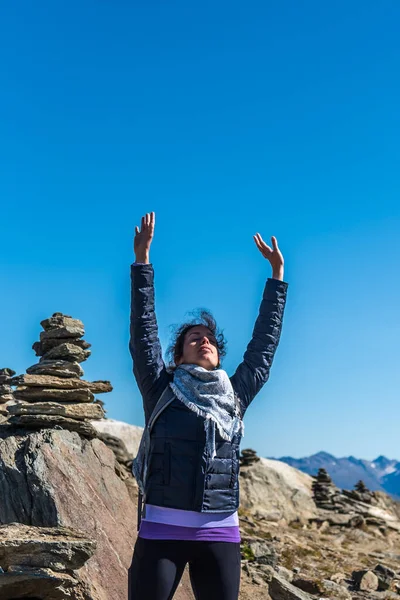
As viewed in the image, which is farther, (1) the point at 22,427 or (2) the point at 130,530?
(1) the point at 22,427

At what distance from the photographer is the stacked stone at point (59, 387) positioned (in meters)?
10.7

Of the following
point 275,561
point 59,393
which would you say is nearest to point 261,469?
point 275,561

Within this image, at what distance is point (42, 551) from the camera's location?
21.1 ft

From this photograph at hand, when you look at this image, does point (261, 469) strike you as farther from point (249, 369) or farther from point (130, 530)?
point (249, 369)

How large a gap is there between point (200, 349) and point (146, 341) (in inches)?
19.1

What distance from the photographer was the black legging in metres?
4.73

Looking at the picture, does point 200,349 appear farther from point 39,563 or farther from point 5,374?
point 5,374

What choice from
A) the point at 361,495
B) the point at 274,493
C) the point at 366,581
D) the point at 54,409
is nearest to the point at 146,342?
the point at 54,409

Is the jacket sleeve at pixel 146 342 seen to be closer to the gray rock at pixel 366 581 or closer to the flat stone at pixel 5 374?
the gray rock at pixel 366 581

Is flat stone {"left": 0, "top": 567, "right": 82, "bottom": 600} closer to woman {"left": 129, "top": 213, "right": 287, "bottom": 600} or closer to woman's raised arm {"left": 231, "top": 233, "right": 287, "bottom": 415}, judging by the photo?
woman {"left": 129, "top": 213, "right": 287, "bottom": 600}

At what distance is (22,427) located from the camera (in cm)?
1067

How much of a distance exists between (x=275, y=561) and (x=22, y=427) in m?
5.41

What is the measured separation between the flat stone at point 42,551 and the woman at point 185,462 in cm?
180

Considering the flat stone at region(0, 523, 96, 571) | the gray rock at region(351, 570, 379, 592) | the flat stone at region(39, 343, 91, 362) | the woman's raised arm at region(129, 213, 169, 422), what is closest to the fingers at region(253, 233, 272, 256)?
the woman's raised arm at region(129, 213, 169, 422)
